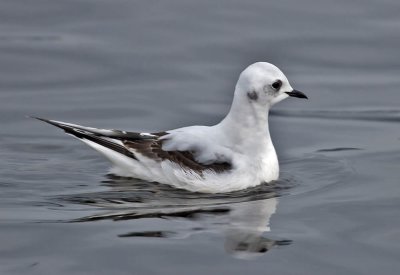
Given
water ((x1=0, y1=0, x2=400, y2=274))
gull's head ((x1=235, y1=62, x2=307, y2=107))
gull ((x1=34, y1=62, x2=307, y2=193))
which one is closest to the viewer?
water ((x1=0, y1=0, x2=400, y2=274))

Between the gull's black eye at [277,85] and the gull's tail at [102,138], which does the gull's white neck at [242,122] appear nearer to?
the gull's black eye at [277,85]

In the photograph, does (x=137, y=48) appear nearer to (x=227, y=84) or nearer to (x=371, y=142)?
(x=227, y=84)

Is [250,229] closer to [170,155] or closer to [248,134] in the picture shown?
[170,155]

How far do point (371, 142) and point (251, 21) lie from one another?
520 cm

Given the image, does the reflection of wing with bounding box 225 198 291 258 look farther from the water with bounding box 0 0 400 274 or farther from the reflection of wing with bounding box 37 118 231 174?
the reflection of wing with bounding box 37 118 231 174

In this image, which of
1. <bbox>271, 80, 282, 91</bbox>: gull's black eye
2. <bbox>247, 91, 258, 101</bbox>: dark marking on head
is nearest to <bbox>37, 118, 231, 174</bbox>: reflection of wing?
<bbox>247, 91, 258, 101</bbox>: dark marking on head

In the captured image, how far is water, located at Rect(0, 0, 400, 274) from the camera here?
10195 millimetres

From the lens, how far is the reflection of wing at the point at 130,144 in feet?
40.4

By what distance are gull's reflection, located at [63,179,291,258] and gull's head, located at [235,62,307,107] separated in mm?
921

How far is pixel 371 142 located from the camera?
14.1 m

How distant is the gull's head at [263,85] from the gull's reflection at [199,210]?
3.02 ft

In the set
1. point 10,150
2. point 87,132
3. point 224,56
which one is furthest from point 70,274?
point 224,56

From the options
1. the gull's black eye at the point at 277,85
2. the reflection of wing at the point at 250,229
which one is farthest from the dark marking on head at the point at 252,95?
the reflection of wing at the point at 250,229

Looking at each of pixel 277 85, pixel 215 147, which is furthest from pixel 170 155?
pixel 277 85
